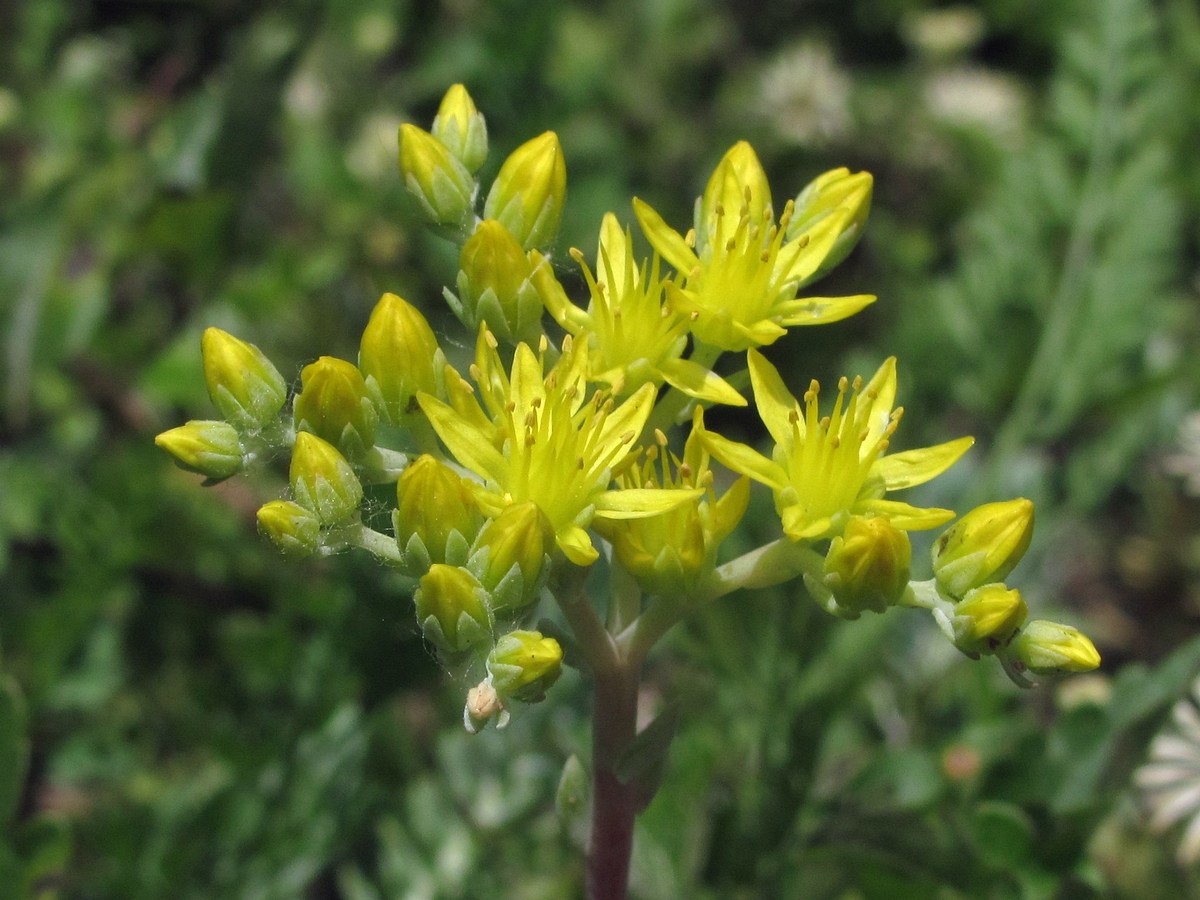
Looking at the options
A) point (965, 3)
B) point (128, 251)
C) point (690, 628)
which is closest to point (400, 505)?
point (690, 628)

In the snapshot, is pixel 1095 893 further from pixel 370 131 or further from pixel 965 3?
pixel 965 3

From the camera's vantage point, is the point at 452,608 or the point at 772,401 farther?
the point at 772,401

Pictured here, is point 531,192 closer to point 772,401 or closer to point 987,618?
point 772,401

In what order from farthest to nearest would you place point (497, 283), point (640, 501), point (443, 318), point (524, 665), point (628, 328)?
point (443, 318) < point (628, 328) < point (497, 283) < point (640, 501) < point (524, 665)

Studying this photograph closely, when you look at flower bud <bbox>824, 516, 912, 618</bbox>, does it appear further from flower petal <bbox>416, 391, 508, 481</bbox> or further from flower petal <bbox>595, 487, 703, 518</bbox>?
flower petal <bbox>416, 391, 508, 481</bbox>

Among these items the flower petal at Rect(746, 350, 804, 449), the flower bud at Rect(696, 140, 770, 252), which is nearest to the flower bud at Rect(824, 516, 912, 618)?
the flower petal at Rect(746, 350, 804, 449)

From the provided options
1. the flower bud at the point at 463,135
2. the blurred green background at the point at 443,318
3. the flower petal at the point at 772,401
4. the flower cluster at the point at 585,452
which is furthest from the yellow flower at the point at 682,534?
the flower bud at the point at 463,135

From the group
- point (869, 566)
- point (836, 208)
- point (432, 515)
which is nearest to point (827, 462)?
point (869, 566)
